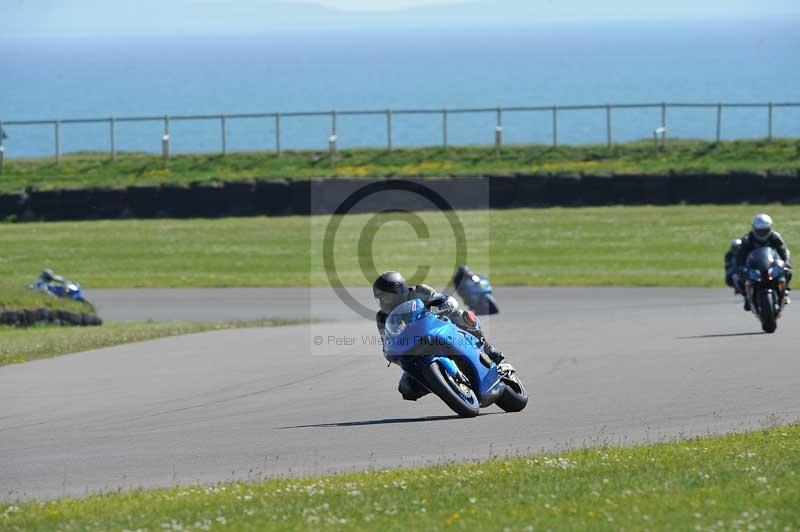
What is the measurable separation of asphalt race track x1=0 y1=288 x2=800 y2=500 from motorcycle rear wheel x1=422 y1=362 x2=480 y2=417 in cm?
12

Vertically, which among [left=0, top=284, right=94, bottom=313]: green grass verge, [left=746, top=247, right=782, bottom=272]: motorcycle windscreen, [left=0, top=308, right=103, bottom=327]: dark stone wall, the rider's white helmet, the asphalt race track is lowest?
[left=0, top=308, right=103, bottom=327]: dark stone wall

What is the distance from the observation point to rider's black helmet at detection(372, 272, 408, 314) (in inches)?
457

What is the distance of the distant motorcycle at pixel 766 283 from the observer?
1808 cm

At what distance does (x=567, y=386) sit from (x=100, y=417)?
4698mm

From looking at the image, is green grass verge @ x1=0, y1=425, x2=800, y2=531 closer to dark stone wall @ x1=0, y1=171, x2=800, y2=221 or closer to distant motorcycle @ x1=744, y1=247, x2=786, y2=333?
distant motorcycle @ x1=744, y1=247, x2=786, y2=333

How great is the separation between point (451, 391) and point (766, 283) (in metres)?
7.80

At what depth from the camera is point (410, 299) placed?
11680 millimetres

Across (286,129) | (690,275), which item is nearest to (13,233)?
(690,275)

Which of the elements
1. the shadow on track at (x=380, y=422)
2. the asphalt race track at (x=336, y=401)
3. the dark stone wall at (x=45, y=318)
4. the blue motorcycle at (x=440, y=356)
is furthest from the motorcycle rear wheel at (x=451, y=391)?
the dark stone wall at (x=45, y=318)

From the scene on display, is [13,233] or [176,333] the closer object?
[176,333]

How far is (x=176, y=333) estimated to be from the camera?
20453 millimetres

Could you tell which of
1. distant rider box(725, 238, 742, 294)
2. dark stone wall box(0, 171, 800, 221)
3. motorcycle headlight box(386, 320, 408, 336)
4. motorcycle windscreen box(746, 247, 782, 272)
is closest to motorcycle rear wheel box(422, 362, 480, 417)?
motorcycle headlight box(386, 320, 408, 336)

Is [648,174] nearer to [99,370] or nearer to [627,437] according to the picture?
[99,370]

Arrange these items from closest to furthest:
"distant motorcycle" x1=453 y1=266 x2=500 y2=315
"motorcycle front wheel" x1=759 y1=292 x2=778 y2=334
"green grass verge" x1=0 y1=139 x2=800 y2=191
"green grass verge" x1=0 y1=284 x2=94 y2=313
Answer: "motorcycle front wheel" x1=759 y1=292 x2=778 y2=334
"green grass verge" x1=0 y1=284 x2=94 y2=313
"distant motorcycle" x1=453 y1=266 x2=500 y2=315
"green grass verge" x1=0 y1=139 x2=800 y2=191
